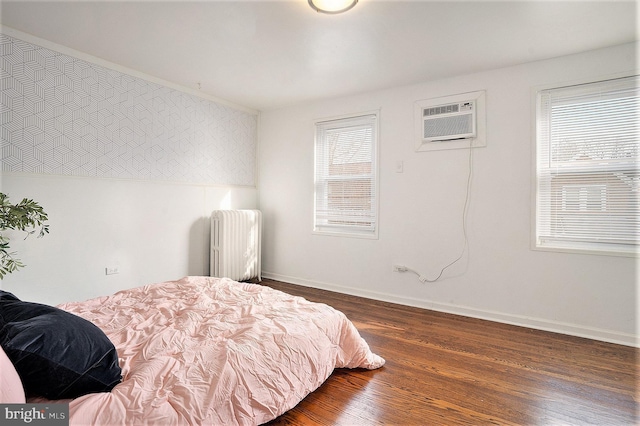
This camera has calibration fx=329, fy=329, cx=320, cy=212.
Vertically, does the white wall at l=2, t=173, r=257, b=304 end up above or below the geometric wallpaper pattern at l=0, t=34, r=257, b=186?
below

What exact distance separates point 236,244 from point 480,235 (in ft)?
9.05

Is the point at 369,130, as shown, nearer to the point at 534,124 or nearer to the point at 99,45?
the point at 534,124

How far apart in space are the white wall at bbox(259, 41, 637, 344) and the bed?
1.62 metres

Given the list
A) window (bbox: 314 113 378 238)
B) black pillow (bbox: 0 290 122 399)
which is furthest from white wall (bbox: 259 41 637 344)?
black pillow (bbox: 0 290 122 399)

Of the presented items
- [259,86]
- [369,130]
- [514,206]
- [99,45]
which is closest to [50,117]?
[99,45]

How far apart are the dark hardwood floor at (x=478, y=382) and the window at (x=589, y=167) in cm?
88

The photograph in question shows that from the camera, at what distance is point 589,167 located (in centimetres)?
280

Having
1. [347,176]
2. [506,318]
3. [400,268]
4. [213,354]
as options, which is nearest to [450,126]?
[347,176]

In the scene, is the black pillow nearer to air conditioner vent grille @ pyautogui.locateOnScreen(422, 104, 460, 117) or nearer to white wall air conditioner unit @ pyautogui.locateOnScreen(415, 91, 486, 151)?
white wall air conditioner unit @ pyautogui.locateOnScreen(415, 91, 486, 151)

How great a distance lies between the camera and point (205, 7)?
7.36 feet

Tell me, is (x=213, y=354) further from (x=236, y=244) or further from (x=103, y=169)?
(x=236, y=244)

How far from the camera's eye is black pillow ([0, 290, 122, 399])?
105 cm

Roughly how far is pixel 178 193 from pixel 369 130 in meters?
2.33

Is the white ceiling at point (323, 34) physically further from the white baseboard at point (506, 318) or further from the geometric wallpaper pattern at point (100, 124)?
the white baseboard at point (506, 318)
